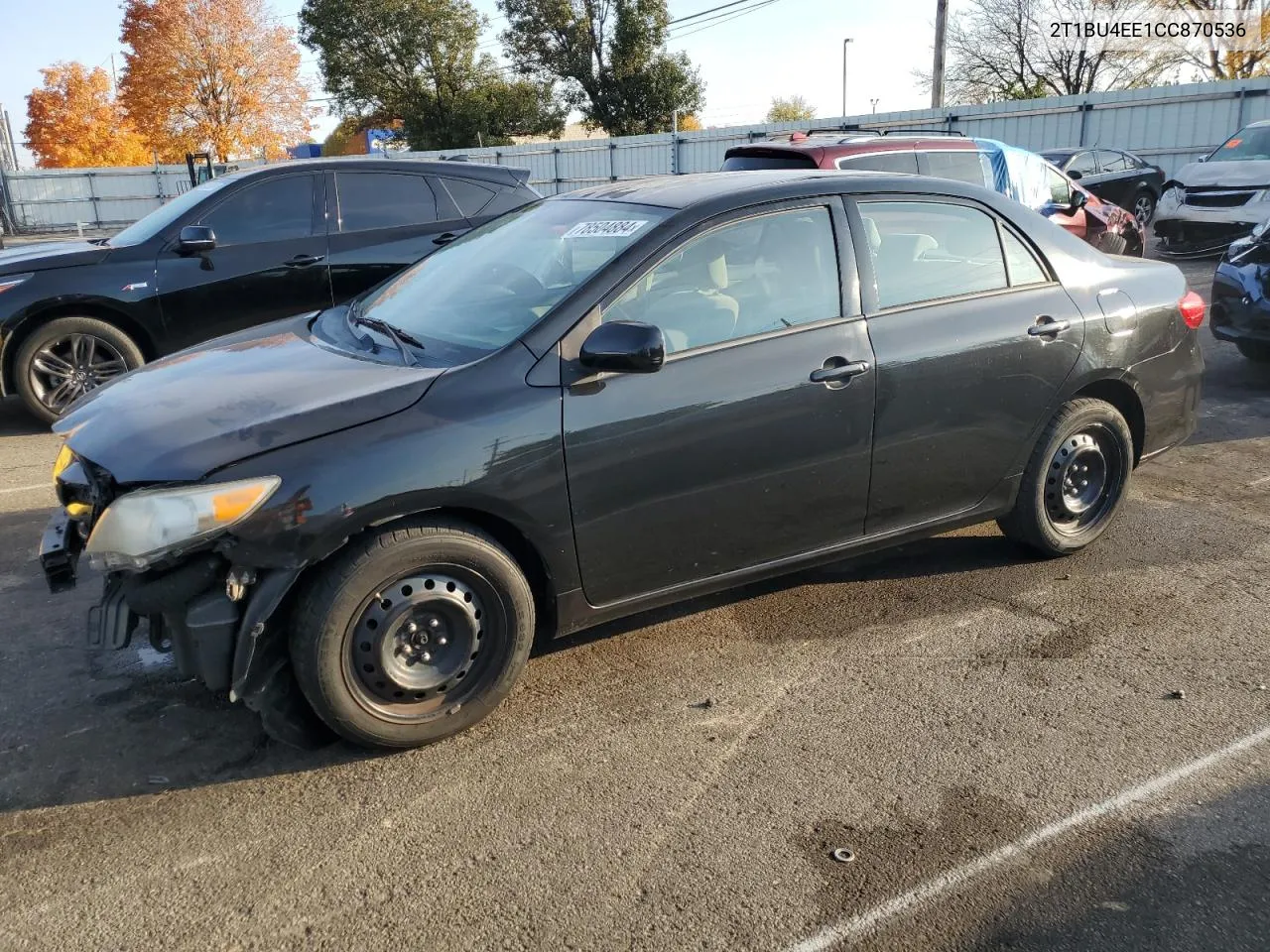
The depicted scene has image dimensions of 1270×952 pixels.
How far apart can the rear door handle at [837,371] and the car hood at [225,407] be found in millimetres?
1373

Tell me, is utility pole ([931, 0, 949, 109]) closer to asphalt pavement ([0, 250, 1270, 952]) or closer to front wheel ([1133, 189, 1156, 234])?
front wheel ([1133, 189, 1156, 234])

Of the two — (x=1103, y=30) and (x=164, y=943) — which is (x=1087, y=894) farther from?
(x=1103, y=30)

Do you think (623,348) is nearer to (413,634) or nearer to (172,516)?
(413,634)

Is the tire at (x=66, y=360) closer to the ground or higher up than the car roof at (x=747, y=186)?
closer to the ground

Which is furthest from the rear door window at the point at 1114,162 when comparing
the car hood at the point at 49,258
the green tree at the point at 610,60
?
the green tree at the point at 610,60

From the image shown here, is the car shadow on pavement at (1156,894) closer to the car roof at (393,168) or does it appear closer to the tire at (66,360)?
the tire at (66,360)

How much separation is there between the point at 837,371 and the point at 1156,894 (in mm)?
1932

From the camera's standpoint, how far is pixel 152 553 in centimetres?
289

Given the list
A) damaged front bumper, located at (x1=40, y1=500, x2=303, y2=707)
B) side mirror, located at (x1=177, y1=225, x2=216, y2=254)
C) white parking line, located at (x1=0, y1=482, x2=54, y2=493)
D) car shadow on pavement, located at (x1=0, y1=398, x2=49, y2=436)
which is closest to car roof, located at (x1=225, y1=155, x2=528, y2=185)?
side mirror, located at (x1=177, y1=225, x2=216, y2=254)

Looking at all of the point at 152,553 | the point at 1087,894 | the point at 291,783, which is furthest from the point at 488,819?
the point at 1087,894

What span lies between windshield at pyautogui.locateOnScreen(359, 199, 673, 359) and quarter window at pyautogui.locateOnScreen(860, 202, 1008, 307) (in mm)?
895

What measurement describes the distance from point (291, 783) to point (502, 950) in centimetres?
100

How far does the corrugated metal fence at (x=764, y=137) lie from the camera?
20.0 m

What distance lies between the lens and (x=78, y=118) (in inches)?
1993
